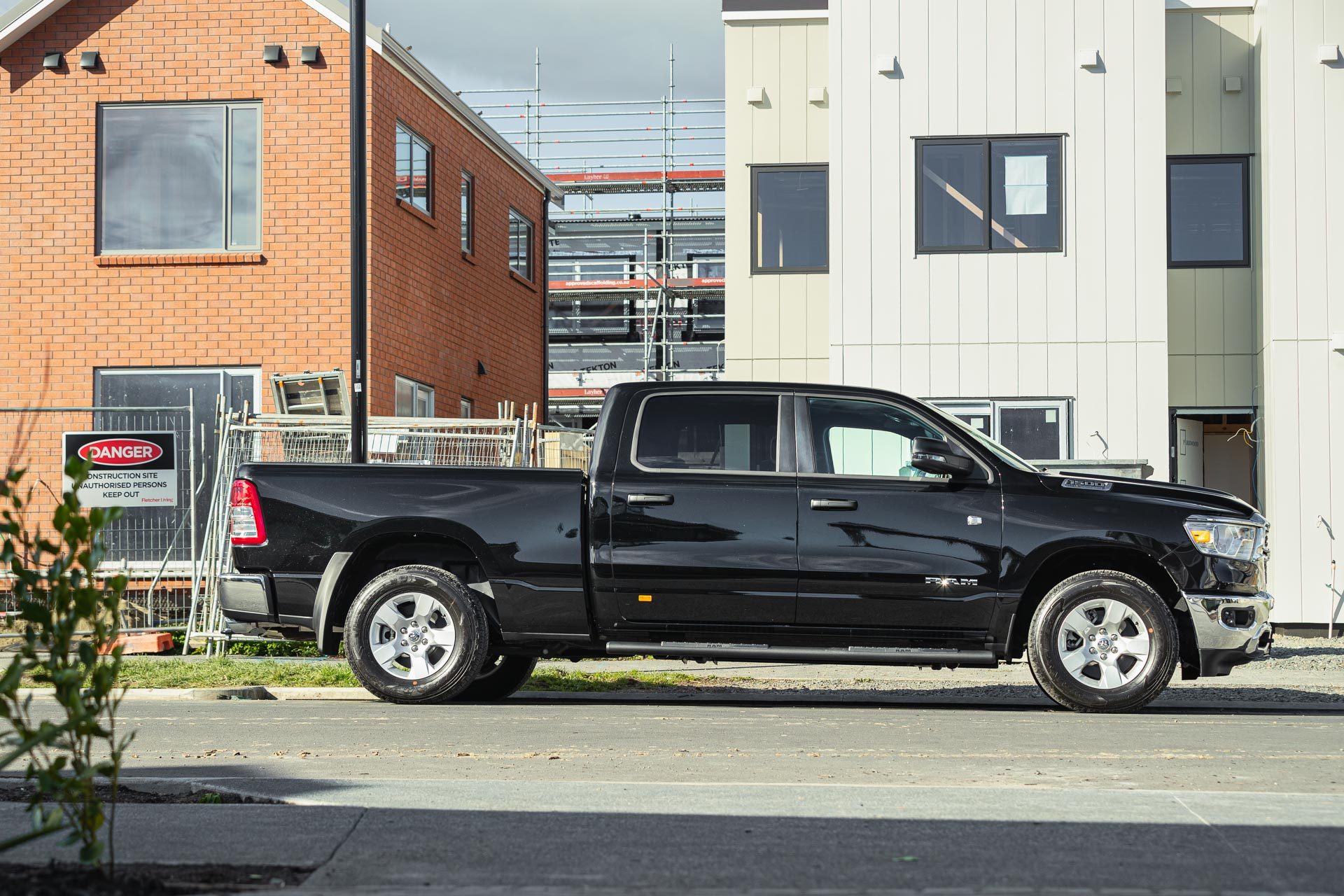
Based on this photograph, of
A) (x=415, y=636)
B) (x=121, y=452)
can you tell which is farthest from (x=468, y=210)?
(x=415, y=636)

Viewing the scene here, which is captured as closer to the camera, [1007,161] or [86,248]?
[1007,161]

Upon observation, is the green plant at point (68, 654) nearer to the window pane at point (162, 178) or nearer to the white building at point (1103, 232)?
the white building at point (1103, 232)

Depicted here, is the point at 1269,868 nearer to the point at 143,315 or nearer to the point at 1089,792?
the point at 1089,792

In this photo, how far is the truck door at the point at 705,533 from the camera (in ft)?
31.0

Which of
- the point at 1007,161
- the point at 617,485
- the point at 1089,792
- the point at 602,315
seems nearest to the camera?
the point at 1089,792

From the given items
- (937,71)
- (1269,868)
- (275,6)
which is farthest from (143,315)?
(1269,868)

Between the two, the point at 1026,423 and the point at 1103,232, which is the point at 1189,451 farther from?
the point at 1103,232

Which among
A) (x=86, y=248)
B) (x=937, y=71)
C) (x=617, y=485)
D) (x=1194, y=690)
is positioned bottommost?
(x=1194, y=690)

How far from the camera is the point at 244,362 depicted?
1784cm

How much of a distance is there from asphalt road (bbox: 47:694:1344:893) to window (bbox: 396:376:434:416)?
9668mm

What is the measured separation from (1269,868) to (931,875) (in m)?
1.02

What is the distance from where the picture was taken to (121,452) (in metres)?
14.4

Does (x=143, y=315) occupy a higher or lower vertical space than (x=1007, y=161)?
lower

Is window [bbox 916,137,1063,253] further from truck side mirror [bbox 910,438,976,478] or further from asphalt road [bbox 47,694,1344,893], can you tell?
asphalt road [bbox 47,694,1344,893]
